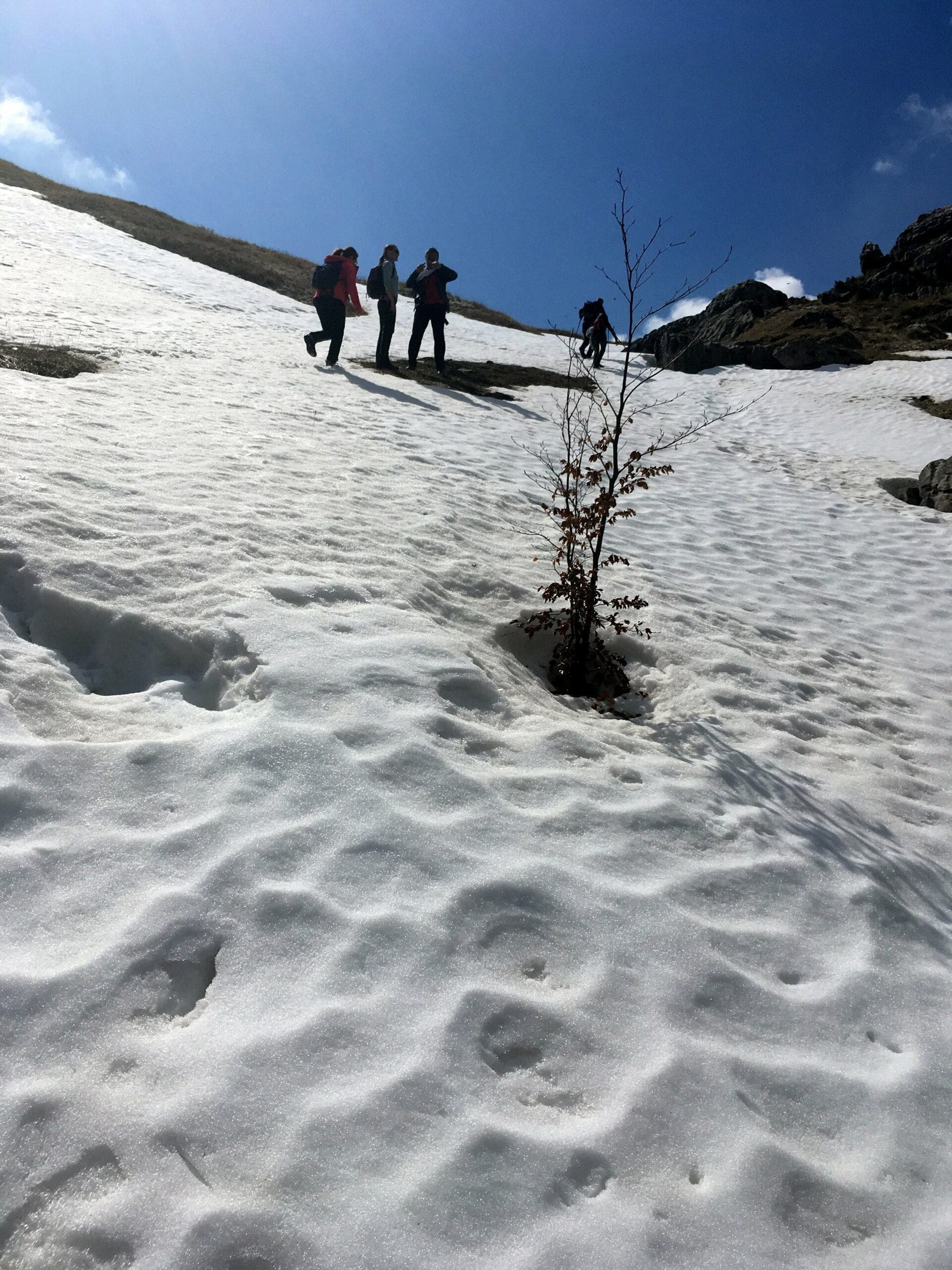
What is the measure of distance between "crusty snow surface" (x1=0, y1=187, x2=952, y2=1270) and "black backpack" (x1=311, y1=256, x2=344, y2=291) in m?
8.27

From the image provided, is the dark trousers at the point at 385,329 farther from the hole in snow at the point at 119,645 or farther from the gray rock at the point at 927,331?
the gray rock at the point at 927,331

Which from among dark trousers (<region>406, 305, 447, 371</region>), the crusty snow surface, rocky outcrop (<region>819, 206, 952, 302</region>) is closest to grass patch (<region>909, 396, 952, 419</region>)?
dark trousers (<region>406, 305, 447, 371</region>)

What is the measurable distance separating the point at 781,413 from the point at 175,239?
65.7 ft

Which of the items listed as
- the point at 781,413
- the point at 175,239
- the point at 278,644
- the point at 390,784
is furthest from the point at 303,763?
the point at 175,239

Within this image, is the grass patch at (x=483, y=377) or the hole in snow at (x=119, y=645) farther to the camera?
the grass patch at (x=483, y=377)

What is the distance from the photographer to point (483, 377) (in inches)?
623

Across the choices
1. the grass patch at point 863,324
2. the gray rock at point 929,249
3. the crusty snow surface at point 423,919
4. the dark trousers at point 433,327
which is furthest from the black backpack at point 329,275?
the gray rock at point 929,249

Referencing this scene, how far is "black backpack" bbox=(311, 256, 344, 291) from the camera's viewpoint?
12.4 metres

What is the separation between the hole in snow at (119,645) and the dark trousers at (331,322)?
1033 cm

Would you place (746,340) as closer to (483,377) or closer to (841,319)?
(841,319)

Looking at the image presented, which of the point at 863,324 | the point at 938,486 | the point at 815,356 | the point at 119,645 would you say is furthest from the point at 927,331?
the point at 119,645

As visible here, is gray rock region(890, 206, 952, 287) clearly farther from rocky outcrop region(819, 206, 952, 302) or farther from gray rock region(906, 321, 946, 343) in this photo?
gray rock region(906, 321, 946, 343)

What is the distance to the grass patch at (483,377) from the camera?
13852mm

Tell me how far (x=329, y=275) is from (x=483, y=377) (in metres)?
4.34
